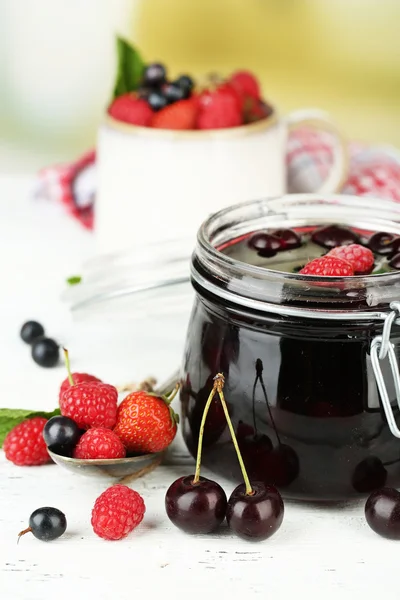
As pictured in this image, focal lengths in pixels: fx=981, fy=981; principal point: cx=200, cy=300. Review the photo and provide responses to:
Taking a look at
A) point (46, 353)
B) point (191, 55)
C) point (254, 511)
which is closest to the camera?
point (254, 511)

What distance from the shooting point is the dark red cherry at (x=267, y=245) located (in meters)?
1.06

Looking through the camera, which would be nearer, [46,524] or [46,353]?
[46,524]

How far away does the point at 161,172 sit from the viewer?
1.57 metres

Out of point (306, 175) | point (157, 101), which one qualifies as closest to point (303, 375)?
point (157, 101)

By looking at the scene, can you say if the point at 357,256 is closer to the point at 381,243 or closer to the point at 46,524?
the point at 381,243

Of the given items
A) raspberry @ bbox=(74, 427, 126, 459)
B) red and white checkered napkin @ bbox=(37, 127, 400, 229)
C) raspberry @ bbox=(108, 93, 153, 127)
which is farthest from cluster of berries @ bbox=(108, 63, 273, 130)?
raspberry @ bbox=(74, 427, 126, 459)

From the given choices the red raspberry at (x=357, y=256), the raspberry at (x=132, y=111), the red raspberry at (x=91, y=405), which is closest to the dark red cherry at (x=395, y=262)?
the red raspberry at (x=357, y=256)

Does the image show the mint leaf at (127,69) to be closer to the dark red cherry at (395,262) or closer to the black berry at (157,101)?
the black berry at (157,101)

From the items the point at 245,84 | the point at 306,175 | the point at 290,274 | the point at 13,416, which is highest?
the point at 290,274

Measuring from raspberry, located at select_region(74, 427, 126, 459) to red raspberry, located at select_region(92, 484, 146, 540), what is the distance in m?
0.04

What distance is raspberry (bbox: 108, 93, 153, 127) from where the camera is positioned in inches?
63.3

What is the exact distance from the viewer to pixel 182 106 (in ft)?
5.24

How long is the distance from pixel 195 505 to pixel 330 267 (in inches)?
10.0

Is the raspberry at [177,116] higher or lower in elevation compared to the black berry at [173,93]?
lower
